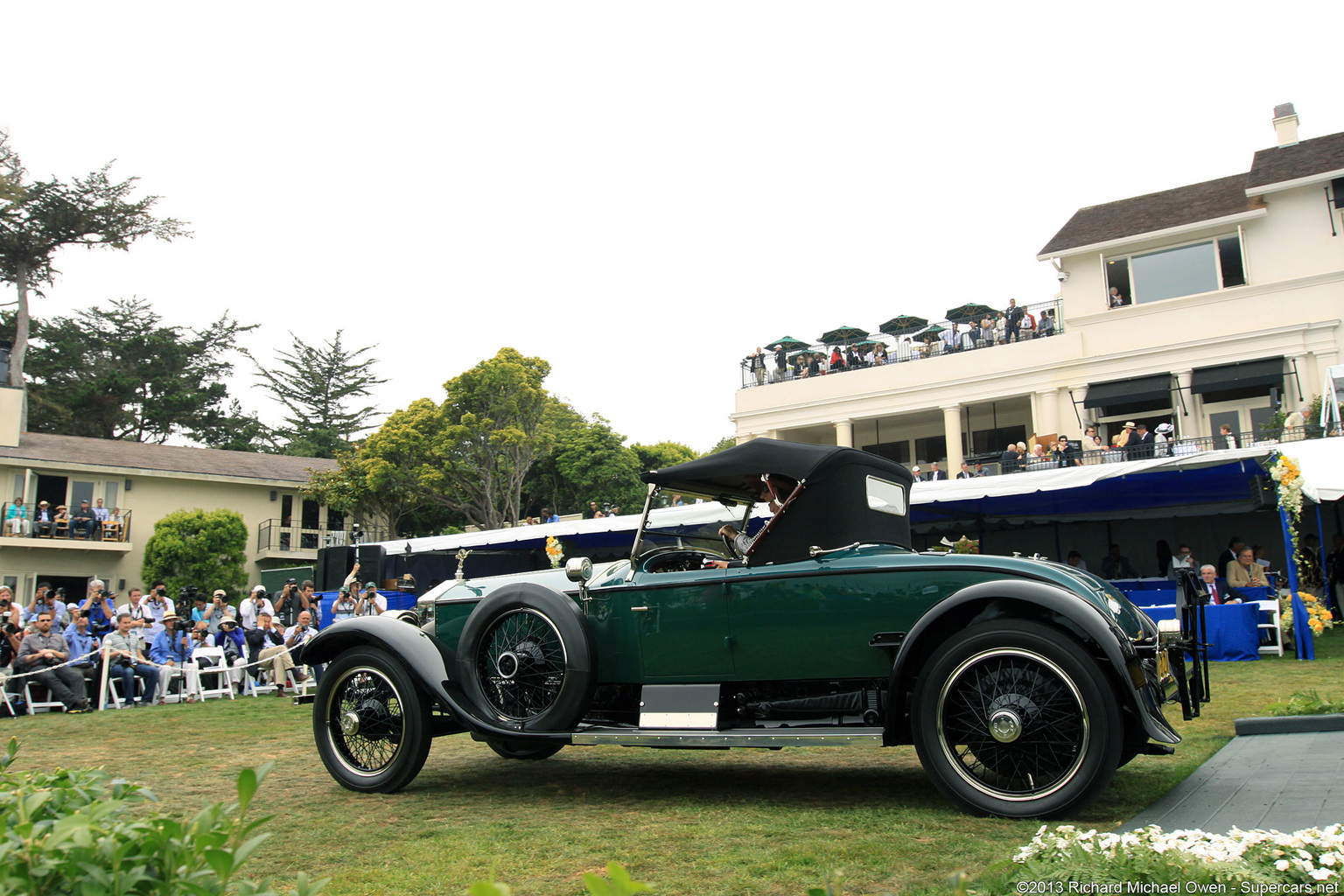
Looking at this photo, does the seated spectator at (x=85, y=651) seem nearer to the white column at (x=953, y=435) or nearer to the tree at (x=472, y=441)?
the tree at (x=472, y=441)

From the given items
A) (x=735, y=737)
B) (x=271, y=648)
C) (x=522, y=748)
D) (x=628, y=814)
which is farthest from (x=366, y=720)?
(x=271, y=648)

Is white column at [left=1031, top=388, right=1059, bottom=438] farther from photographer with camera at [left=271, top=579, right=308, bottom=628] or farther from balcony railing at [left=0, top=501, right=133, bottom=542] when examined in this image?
balcony railing at [left=0, top=501, right=133, bottom=542]

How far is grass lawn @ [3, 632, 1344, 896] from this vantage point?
3.94 m

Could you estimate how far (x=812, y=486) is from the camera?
5.85 metres

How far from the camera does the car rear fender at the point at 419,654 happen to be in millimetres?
5910

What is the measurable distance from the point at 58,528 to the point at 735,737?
35842 mm

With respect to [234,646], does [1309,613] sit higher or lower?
higher

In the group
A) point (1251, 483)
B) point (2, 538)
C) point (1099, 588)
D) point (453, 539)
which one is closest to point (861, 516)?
point (1099, 588)

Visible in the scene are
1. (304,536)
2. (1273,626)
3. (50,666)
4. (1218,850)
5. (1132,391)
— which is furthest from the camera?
(304,536)

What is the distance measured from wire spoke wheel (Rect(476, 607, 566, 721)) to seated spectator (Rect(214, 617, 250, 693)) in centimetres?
1106

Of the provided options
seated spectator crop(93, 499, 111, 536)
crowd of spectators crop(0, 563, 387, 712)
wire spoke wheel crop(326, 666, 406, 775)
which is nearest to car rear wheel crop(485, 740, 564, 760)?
wire spoke wheel crop(326, 666, 406, 775)

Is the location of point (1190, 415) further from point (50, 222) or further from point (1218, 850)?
point (50, 222)

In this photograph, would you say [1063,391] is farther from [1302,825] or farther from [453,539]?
[1302,825]

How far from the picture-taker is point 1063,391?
1115 inches
